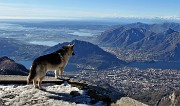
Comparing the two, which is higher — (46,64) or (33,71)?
(46,64)

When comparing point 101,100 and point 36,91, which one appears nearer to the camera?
point 101,100

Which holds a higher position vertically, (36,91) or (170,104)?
(36,91)

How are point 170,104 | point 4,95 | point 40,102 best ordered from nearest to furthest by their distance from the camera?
point 40,102 < point 4,95 < point 170,104

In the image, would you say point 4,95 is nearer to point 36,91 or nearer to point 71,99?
point 36,91

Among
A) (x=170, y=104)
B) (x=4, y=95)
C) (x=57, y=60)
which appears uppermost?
(x=57, y=60)

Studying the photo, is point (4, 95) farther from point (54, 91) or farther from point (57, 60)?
point (57, 60)

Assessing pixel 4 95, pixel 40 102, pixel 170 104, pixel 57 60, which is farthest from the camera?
pixel 170 104

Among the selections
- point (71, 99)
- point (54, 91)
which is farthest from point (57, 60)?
point (71, 99)

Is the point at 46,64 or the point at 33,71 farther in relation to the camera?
the point at 46,64
